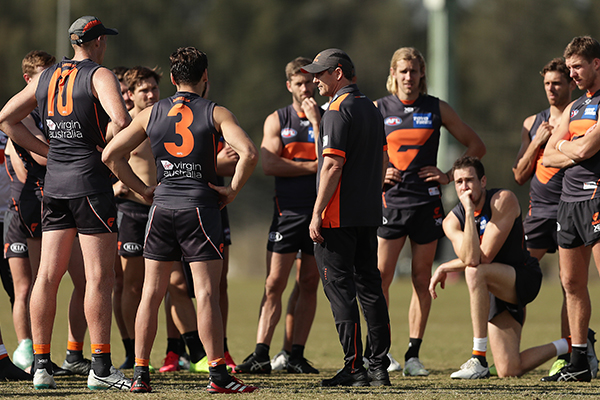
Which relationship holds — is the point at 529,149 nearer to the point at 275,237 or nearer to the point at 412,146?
the point at 412,146

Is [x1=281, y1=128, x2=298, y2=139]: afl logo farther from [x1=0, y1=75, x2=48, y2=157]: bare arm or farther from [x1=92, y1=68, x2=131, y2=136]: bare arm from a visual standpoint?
[x1=0, y1=75, x2=48, y2=157]: bare arm

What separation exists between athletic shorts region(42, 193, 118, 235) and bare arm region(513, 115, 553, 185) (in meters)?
3.56

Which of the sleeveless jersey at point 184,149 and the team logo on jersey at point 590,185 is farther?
the team logo on jersey at point 590,185

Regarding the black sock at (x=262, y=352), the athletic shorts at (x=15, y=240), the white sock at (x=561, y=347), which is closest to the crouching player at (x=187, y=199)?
the black sock at (x=262, y=352)

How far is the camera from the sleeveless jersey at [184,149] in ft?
16.4

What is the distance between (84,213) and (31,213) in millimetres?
1199

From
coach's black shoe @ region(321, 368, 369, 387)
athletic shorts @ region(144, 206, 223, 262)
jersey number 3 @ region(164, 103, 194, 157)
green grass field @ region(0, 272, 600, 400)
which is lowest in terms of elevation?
green grass field @ region(0, 272, 600, 400)

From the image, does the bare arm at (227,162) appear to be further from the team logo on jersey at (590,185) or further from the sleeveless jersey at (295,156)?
the team logo on jersey at (590,185)

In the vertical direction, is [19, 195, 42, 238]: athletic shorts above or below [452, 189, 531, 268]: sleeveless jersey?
above

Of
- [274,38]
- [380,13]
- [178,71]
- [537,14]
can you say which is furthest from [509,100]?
[178,71]

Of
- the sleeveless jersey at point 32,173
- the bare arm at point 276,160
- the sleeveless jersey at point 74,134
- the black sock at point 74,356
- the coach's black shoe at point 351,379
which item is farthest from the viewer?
the bare arm at point 276,160

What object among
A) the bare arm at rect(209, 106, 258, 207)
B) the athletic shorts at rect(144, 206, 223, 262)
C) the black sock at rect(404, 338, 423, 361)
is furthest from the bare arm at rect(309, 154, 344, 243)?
the black sock at rect(404, 338, 423, 361)

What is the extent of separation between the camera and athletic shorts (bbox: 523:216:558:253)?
7.11 m

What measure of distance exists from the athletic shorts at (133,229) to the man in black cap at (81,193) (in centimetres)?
128
